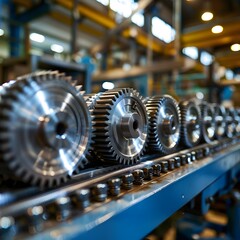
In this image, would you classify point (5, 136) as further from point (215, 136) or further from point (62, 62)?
point (62, 62)

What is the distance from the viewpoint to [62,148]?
423mm

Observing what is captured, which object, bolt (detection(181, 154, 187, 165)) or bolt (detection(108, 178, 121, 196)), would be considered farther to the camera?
bolt (detection(181, 154, 187, 165))

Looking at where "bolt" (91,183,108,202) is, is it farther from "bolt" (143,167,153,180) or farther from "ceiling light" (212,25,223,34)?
"ceiling light" (212,25,223,34)

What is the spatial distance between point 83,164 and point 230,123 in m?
1.08

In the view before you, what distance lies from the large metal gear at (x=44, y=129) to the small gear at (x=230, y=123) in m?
1.02

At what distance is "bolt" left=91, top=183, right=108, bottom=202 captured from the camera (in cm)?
43

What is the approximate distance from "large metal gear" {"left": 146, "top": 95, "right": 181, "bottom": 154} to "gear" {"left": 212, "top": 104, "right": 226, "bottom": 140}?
0.40 meters

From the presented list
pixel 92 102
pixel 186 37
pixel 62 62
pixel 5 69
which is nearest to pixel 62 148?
pixel 92 102

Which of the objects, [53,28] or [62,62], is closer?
[62,62]

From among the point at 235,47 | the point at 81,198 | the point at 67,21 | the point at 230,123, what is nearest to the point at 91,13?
the point at 67,21

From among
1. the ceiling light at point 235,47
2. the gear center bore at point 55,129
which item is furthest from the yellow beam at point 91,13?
the gear center bore at point 55,129

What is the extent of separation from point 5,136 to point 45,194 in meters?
0.11

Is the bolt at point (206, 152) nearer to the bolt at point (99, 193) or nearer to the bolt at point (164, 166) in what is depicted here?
the bolt at point (164, 166)

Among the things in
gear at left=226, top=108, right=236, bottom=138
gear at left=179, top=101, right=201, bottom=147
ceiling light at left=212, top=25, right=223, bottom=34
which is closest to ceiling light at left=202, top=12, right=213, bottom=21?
ceiling light at left=212, top=25, right=223, bottom=34
